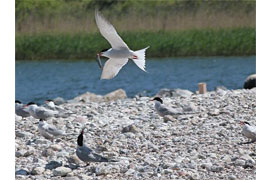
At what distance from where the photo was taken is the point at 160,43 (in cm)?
1750

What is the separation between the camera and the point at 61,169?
549 centimetres

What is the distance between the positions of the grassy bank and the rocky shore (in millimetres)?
8524

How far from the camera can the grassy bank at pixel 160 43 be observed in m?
17.5

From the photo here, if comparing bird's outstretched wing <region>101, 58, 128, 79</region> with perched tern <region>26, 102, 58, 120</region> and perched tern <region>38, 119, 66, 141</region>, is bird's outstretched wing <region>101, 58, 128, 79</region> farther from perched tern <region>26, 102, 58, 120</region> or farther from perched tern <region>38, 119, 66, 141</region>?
perched tern <region>26, 102, 58, 120</region>

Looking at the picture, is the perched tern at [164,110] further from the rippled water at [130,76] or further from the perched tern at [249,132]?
the rippled water at [130,76]

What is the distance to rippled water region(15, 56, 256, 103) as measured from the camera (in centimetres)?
1526

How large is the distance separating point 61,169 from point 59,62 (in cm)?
1496

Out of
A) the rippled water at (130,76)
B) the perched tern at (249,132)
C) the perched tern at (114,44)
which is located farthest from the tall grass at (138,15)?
the perched tern at (114,44)

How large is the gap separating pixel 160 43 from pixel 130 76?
1135mm

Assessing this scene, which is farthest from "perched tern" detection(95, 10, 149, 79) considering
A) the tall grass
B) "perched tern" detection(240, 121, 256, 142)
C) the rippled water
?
the tall grass

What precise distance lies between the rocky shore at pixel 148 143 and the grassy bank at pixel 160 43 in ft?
28.0

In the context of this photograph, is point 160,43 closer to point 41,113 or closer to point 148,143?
point 41,113

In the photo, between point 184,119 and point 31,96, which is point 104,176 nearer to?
point 184,119

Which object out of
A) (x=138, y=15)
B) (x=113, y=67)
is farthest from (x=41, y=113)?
(x=138, y=15)
